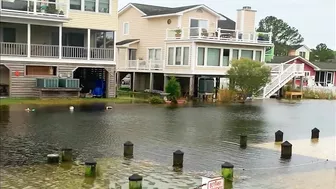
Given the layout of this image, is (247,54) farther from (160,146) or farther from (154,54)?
(160,146)

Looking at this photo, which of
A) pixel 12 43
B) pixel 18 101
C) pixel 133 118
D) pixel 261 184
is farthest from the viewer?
pixel 12 43

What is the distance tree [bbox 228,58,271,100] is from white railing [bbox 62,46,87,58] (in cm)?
1120

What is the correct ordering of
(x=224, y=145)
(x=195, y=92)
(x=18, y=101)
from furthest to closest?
(x=195, y=92)
(x=18, y=101)
(x=224, y=145)

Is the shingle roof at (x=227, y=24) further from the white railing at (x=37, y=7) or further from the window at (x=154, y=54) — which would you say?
the white railing at (x=37, y=7)

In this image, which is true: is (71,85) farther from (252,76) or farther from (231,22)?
(231,22)

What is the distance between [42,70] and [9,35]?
336 centimetres

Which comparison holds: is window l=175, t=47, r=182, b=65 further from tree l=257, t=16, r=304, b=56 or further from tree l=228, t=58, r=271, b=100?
tree l=257, t=16, r=304, b=56

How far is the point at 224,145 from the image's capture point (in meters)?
16.8

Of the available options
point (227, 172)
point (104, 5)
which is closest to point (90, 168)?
point (227, 172)

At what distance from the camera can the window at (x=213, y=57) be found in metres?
38.8

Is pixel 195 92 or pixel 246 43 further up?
pixel 246 43

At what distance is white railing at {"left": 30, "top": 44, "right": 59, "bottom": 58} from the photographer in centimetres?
3166

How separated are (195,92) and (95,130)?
20.8 metres

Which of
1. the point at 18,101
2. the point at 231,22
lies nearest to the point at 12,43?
the point at 18,101
